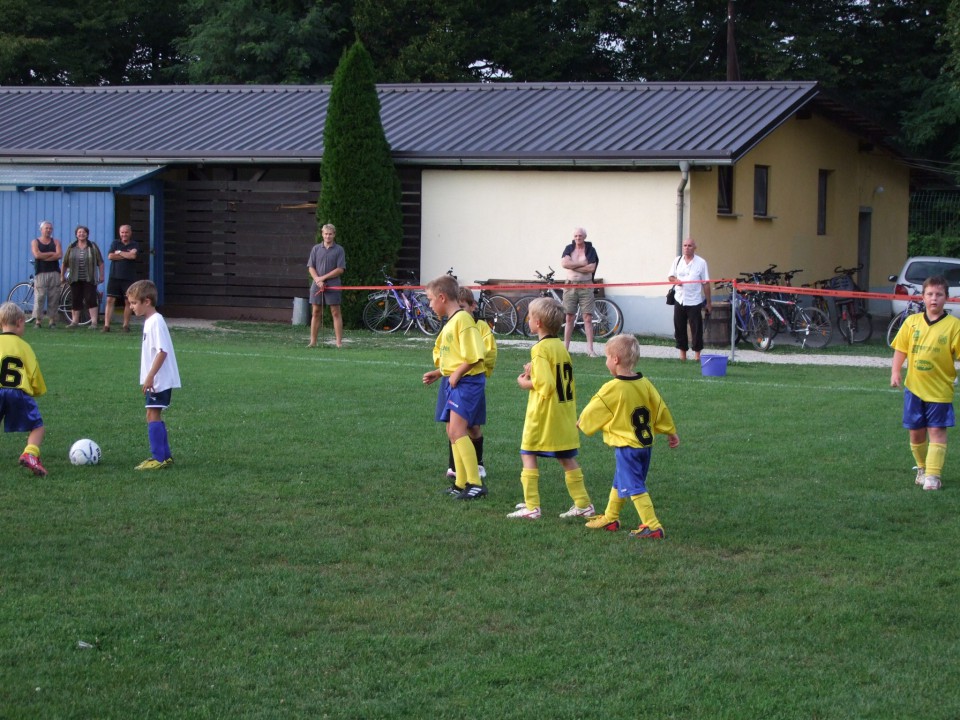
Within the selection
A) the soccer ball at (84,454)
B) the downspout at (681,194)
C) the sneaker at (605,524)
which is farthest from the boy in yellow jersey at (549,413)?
the downspout at (681,194)

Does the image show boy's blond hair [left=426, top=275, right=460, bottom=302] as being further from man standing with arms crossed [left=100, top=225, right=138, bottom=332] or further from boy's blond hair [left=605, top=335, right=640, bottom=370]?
man standing with arms crossed [left=100, top=225, right=138, bottom=332]

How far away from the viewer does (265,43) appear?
3712cm

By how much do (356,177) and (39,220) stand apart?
616cm

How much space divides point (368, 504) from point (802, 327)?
46.0 feet

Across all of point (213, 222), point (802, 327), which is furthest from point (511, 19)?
point (802, 327)

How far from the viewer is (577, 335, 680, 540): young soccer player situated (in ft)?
24.1

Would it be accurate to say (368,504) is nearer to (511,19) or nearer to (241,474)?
(241,474)

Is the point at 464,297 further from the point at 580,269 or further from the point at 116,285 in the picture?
the point at 116,285

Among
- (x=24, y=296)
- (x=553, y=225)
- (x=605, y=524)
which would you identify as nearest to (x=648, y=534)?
(x=605, y=524)

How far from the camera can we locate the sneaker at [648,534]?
732cm

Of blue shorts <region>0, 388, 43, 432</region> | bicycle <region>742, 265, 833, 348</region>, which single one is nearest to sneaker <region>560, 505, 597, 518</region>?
blue shorts <region>0, 388, 43, 432</region>

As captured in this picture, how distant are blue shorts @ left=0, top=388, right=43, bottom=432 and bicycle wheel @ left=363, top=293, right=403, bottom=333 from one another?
13036 millimetres

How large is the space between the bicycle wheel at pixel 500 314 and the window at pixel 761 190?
5.40 meters

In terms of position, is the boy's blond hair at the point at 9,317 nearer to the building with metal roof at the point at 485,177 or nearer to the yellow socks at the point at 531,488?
the yellow socks at the point at 531,488
